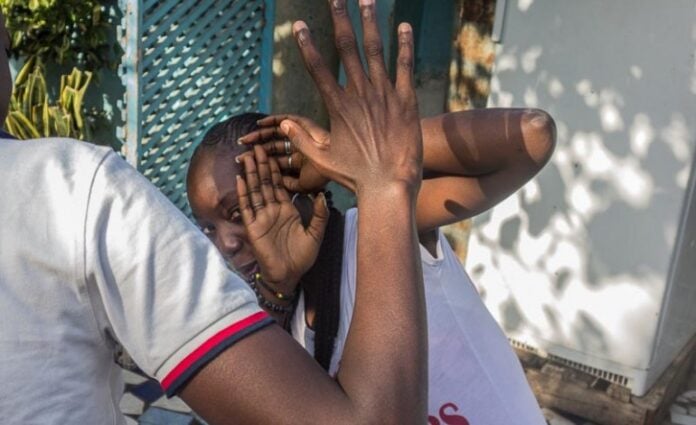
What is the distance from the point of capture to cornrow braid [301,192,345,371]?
65.1 inches

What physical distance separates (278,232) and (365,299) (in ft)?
2.25

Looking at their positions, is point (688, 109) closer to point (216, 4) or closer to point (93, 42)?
point (216, 4)

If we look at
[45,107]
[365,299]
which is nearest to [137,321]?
[365,299]

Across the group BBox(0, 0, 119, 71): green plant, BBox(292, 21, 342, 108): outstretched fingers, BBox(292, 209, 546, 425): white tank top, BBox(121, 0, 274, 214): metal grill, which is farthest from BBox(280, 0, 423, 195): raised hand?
BBox(0, 0, 119, 71): green plant

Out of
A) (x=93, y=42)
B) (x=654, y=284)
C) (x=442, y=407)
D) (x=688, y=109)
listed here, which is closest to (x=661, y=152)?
(x=688, y=109)

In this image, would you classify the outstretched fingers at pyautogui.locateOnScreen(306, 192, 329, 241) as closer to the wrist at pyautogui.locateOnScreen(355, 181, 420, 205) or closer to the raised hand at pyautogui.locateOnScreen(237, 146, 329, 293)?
the raised hand at pyautogui.locateOnScreen(237, 146, 329, 293)

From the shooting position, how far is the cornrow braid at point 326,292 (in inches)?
65.1

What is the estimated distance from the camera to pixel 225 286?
0.91 m

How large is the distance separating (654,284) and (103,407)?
3275 mm

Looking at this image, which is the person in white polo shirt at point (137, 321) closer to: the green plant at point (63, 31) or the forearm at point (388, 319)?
the forearm at point (388, 319)

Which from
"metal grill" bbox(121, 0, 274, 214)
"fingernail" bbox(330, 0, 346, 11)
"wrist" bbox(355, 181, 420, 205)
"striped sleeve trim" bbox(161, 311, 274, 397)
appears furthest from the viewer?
"metal grill" bbox(121, 0, 274, 214)

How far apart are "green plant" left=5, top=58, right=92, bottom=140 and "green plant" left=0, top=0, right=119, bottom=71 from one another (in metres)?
0.08

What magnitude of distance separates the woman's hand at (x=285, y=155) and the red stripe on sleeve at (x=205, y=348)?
713mm

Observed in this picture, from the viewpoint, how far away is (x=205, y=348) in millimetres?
880
